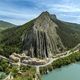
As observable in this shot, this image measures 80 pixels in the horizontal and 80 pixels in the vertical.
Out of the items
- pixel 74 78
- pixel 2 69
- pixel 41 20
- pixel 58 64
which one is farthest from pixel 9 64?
pixel 41 20

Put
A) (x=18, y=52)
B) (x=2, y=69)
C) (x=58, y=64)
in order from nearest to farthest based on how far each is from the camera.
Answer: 1. (x=2, y=69)
2. (x=58, y=64)
3. (x=18, y=52)

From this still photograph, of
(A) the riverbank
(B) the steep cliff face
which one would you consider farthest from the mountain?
(A) the riverbank

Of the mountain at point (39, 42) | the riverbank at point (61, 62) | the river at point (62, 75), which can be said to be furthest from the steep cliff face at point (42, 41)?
the river at point (62, 75)

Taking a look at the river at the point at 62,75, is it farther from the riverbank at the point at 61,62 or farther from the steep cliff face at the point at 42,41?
the steep cliff face at the point at 42,41

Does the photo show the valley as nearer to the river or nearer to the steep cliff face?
the steep cliff face

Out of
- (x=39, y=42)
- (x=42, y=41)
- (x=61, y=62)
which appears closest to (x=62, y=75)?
(x=61, y=62)

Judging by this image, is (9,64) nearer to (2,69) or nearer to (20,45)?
(2,69)

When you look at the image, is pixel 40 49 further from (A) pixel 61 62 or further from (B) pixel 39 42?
(A) pixel 61 62
